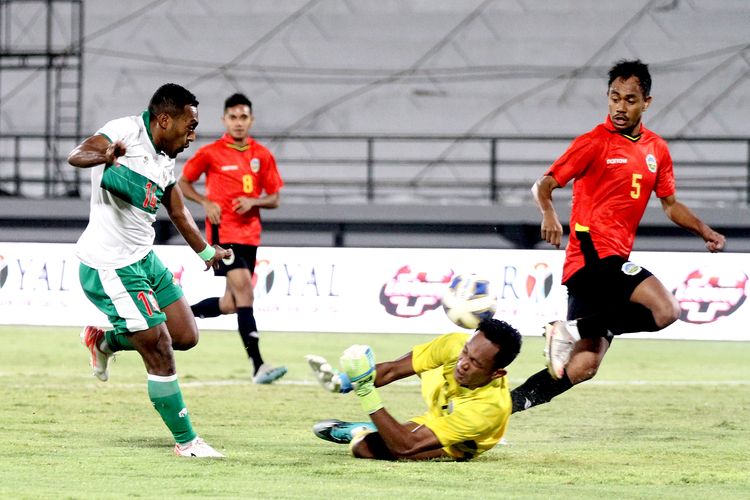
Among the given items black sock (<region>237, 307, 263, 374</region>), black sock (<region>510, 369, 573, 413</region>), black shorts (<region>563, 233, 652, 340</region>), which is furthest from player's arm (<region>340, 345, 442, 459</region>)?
black sock (<region>237, 307, 263, 374</region>)

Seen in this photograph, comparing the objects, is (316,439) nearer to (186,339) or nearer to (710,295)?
(186,339)

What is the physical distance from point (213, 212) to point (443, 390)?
4.81m

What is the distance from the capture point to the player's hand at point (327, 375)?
6.54 m

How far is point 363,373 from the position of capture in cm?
665

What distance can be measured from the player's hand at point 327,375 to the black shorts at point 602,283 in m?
1.98

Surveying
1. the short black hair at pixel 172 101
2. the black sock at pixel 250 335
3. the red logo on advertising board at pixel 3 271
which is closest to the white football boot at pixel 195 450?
the short black hair at pixel 172 101

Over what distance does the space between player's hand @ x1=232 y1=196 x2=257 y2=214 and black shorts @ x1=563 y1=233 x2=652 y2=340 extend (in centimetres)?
413

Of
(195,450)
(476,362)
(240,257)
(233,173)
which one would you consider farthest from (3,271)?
(476,362)

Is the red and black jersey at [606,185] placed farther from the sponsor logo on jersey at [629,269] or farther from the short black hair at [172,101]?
the short black hair at [172,101]

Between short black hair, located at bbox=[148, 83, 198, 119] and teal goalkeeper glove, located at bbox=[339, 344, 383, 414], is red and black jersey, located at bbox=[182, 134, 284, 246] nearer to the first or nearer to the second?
short black hair, located at bbox=[148, 83, 198, 119]

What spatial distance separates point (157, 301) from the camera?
7.44m

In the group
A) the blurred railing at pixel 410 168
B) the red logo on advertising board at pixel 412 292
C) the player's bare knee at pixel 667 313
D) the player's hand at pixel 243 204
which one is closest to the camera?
the player's bare knee at pixel 667 313

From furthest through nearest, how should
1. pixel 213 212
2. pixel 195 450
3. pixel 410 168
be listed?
pixel 410 168 → pixel 213 212 → pixel 195 450

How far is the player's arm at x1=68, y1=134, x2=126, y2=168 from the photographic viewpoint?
21.1ft
